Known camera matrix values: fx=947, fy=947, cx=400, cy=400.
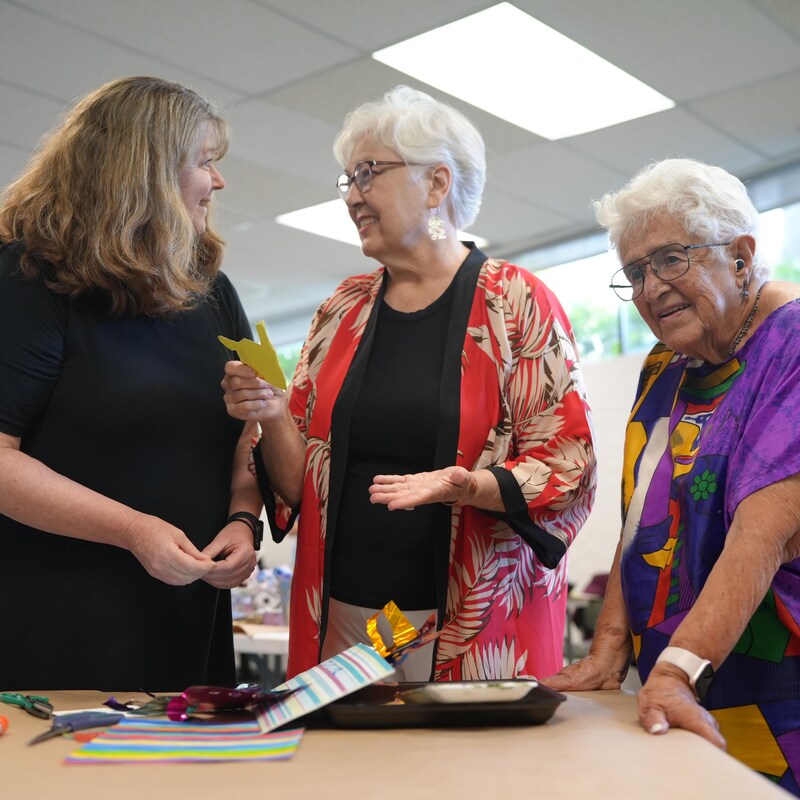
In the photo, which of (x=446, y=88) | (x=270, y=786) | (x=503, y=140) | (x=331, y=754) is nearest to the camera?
(x=270, y=786)

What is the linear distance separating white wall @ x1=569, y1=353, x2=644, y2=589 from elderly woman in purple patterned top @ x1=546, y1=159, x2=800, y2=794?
18.6ft

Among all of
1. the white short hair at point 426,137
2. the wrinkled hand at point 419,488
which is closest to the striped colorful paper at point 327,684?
the wrinkled hand at point 419,488

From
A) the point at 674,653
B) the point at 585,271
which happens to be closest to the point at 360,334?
the point at 674,653

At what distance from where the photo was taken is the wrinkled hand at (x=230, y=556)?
59.5 inches

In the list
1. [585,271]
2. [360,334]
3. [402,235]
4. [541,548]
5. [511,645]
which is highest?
[585,271]

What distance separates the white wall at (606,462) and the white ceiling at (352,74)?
1502 mm

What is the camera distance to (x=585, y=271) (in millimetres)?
7316

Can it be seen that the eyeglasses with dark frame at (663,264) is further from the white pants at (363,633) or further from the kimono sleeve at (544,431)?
the white pants at (363,633)

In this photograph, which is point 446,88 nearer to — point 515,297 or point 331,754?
point 515,297

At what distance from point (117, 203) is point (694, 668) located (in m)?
1.19

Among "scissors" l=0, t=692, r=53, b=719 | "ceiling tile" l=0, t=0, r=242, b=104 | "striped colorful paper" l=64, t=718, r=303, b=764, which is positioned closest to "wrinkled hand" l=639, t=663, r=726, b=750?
"striped colorful paper" l=64, t=718, r=303, b=764

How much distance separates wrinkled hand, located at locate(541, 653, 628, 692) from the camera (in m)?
1.45

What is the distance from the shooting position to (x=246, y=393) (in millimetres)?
1647

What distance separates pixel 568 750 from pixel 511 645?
74 cm
